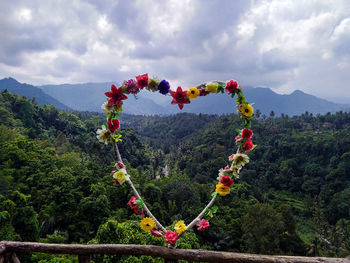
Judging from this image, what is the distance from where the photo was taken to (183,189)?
2300 cm

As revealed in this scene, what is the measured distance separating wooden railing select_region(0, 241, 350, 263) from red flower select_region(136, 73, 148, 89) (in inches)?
61.8

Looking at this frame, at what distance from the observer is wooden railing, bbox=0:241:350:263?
1.80m

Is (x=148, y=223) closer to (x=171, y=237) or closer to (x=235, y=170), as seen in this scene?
(x=171, y=237)

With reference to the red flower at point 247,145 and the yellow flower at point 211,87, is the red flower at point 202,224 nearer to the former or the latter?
the red flower at point 247,145

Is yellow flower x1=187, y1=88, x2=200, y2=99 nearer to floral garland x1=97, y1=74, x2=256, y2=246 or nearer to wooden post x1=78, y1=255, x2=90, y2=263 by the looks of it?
floral garland x1=97, y1=74, x2=256, y2=246

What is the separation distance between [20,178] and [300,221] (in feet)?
114

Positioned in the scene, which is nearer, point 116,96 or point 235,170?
point 235,170

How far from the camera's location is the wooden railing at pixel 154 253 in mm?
1801

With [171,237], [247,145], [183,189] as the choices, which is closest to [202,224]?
[171,237]

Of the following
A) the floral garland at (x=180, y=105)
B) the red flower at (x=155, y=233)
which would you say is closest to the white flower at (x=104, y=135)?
the floral garland at (x=180, y=105)

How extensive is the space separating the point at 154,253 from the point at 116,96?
1613 mm

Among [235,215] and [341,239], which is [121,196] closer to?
[235,215]

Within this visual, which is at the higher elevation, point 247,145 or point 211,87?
point 211,87

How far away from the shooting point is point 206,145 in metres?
55.8
